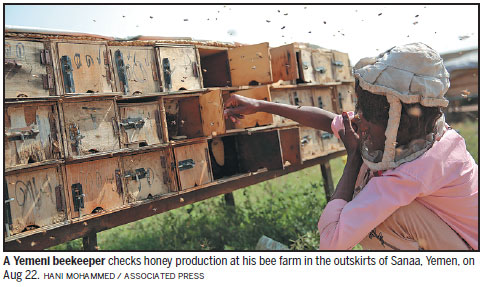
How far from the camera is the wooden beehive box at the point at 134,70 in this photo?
2.63 metres

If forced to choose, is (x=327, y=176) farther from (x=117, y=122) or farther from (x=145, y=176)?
(x=117, y=122)

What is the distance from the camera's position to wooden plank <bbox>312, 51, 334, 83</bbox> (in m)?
4.13

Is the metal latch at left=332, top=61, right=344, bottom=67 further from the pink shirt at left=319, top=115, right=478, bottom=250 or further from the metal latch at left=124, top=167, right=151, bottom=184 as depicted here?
the pink shirt at left=319, top=115, right=478, bottom=250

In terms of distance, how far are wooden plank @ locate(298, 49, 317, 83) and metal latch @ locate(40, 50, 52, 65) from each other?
7.66 feet

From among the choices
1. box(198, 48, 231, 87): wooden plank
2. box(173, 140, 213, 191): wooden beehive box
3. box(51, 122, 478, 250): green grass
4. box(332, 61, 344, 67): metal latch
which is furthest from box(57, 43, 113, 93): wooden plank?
box(332, 61, 344, 67): metal latch

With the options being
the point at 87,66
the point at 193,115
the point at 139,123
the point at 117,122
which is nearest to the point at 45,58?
the point at 87,66

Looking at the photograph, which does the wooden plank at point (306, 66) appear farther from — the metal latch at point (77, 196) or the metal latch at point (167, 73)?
the metal latch at point (77, 196)

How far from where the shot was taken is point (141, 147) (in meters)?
2.64

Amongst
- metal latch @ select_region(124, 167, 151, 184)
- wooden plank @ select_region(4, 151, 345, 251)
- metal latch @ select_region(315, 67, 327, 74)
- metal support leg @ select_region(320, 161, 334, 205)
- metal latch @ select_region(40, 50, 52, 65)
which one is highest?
metal latch @ select_region(40, 50, 52, 65)

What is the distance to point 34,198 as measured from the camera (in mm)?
2236

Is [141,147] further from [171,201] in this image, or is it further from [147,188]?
[171,201]

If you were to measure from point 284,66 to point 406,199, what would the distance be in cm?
230

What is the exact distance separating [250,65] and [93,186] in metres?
1.57
